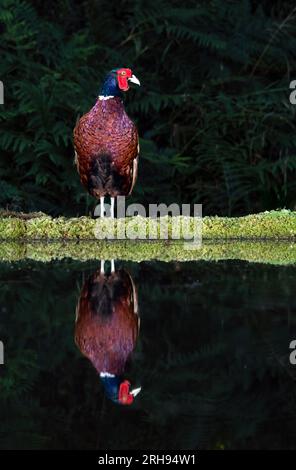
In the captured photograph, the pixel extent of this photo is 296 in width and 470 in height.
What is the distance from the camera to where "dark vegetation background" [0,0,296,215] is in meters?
10.3

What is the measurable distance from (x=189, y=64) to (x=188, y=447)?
9512 mm

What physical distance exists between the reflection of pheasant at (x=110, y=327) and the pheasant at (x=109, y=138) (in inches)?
90.7

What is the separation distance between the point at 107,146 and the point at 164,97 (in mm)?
3005

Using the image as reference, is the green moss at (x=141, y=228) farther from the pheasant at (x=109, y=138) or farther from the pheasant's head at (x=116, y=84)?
the pheasant's head at (x=116, y=84)

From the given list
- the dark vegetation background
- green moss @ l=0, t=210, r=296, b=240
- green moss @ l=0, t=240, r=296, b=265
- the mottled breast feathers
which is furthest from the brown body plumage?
the dark vegetation background

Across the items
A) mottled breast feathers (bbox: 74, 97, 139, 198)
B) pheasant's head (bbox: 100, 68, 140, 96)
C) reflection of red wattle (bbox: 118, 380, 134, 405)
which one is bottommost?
reflection of red wattle (bbox: 118, 380, 134, 405)

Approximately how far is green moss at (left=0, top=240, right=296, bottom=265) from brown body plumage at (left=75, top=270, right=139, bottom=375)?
3.45ft

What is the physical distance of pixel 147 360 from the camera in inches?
147

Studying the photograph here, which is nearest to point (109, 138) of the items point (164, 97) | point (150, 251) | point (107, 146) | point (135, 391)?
point (107, 146)

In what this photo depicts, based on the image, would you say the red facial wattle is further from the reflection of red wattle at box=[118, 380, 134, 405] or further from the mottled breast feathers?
the reflection of red wattle at box=[118, 380, 134, 405]

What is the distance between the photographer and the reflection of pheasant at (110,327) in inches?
135

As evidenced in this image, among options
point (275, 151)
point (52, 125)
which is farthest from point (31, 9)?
point (275, 151)

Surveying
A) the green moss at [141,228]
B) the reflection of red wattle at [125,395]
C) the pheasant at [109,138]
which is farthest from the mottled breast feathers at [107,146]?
the reflection of red wattle at [125,395]
